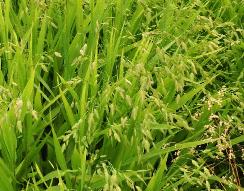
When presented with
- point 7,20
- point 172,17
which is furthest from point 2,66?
point 172,17

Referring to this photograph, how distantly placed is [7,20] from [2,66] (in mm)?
163

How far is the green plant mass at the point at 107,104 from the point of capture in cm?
137

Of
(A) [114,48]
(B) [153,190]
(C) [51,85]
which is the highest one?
(A) [114,48]

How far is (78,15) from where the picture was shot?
1795 millimetres

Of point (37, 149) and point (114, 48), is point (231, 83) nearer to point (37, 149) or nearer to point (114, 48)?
point (114, 48)

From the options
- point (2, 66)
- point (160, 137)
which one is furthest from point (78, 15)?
point (160, 137)

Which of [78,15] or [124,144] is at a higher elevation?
[78,15]

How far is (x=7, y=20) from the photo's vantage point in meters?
1.69

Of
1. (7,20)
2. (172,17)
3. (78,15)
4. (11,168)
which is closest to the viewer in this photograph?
(11,168)

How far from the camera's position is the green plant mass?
137 cm

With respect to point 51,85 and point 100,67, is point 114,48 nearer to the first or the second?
point 100,67

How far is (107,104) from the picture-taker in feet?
4.97

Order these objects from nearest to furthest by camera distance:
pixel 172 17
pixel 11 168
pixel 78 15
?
pixel 11 168 < pixel 78 15 < pixel 172 17

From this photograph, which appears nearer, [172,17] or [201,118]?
[201,118]
